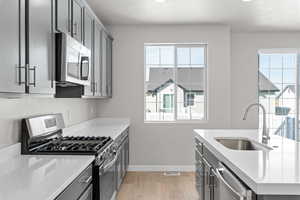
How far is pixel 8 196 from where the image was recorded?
4.33ft

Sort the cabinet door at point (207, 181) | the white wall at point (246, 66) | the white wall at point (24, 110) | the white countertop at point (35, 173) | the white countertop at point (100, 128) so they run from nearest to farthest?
the white countertop at point (35, 173) < the white wall at point (24, 110) < the cabinet door at point (207, 181) < the white countertop at point (100, 128) < the white wall at point (246, 66)

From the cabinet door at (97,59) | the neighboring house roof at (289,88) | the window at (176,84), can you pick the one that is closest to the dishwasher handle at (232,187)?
the cabinet door at (97,59)

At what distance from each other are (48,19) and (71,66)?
1.42 ft

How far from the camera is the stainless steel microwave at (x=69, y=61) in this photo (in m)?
2.27

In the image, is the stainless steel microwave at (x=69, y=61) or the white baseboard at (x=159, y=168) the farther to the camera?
the white baseboard at (x=159, y=168)

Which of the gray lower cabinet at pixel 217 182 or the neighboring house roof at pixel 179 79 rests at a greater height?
the neighboring house roof at pixel 179 79

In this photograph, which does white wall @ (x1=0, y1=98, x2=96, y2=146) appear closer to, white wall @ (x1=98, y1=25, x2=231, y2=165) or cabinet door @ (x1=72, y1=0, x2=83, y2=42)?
cabinet door @ (x1=72, y1=0, x2=83, y2=42)

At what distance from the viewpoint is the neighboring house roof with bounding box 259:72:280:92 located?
5.80 m

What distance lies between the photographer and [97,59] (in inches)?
158

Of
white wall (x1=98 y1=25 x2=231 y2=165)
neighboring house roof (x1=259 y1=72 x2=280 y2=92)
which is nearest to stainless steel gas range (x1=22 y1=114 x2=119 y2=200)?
white wall (x1=98 y1=25 x2=231 y2=165)

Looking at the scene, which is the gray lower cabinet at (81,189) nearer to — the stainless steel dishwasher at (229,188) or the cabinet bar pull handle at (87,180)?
the cabinet bar pull handle at (87,180)

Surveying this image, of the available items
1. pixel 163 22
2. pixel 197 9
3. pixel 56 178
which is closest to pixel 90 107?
pixel 163 22

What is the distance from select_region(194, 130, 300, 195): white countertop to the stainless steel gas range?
0.94 m

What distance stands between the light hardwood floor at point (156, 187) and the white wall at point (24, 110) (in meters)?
1.24
